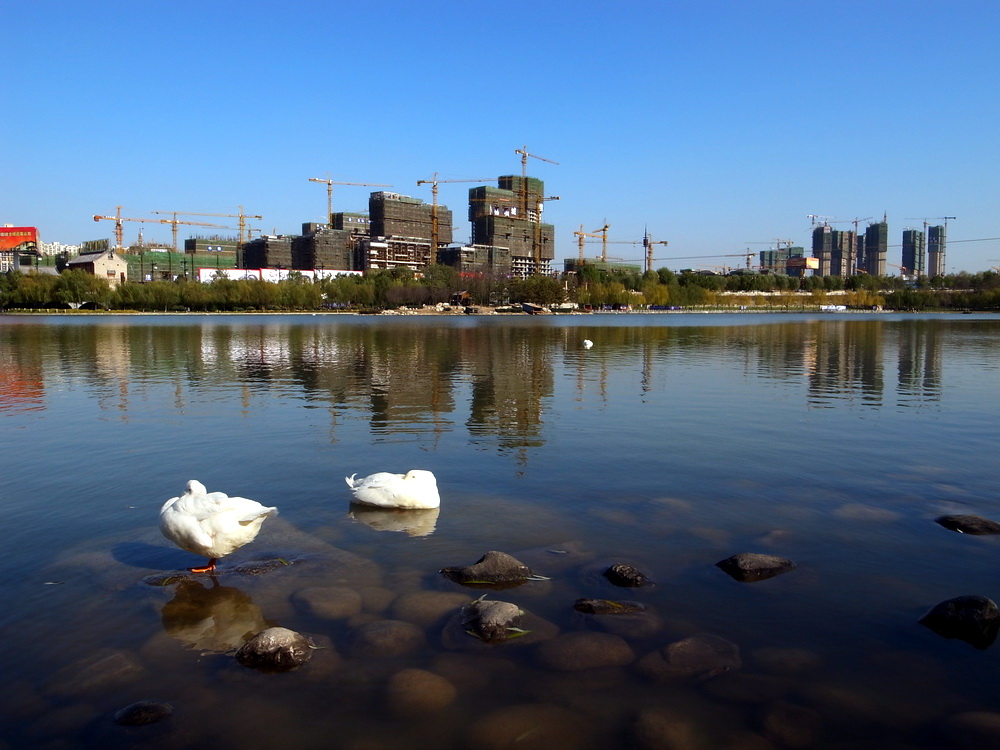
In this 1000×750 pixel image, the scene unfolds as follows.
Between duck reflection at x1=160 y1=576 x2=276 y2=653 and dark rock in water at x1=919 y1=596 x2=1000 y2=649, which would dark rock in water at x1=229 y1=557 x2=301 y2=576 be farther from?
dark rock in water at x1=919 y1=596 x2=1000 y2=649

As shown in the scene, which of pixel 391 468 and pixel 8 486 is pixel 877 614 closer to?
pixel 391 468

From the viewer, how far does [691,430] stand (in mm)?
20266

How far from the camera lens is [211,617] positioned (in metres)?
8.73

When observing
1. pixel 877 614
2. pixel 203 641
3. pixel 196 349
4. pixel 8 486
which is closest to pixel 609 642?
pixel 877 614

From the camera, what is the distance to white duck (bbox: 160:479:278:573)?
31.4ft

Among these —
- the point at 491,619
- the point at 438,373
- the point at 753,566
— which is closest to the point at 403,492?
the point at 491,619

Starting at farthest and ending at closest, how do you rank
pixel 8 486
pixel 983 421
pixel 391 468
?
pixel 983 421 < pixel 391 468 < pixel 8 486

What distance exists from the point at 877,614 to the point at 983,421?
52.7 ft

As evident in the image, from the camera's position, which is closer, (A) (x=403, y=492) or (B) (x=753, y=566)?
(B) (x=753, y=566)

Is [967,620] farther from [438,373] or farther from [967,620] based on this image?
[438,373]

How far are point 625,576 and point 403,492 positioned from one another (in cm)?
430

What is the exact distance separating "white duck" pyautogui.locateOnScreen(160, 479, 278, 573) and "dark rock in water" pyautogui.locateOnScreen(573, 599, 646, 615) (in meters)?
4.21

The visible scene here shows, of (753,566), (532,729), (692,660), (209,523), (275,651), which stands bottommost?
(532,729)

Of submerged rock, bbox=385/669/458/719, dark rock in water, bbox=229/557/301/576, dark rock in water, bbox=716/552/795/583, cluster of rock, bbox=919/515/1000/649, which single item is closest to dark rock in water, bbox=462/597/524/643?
submerged rock, bbox=385/669/458/719
